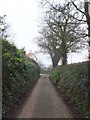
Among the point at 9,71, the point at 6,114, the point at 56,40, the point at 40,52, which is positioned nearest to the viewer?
the point at 6,114

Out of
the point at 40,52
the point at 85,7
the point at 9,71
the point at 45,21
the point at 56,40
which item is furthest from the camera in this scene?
the point at 40,52

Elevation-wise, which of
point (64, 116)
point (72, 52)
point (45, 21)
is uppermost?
point (45, 21)

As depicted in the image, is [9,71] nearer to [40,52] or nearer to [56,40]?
[56,40]

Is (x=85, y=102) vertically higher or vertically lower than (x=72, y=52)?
lower

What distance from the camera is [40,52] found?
208 ft

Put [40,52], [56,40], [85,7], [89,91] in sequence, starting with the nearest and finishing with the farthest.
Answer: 1. [89,91]
2. [85,7]
3. [56,40]
4. [40,52]

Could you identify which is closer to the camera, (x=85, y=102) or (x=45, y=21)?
(x=85, y=102)

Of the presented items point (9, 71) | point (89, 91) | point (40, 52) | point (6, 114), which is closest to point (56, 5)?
point (9, 71)

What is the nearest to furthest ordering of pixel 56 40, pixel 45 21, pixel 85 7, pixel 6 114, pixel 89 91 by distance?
1. pixel 6 114
2. pixel 89 91
3. pixel 85 7
4. pixel 45 21
5. pixel 56 40

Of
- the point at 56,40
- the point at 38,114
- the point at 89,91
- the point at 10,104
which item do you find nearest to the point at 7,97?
the point at 10,104

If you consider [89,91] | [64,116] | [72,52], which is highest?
[72,52]

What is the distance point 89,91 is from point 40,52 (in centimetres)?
4849

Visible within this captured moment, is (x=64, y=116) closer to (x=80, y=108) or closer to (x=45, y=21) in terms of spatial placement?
(x=80, y=108)

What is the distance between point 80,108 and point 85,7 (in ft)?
35.3
